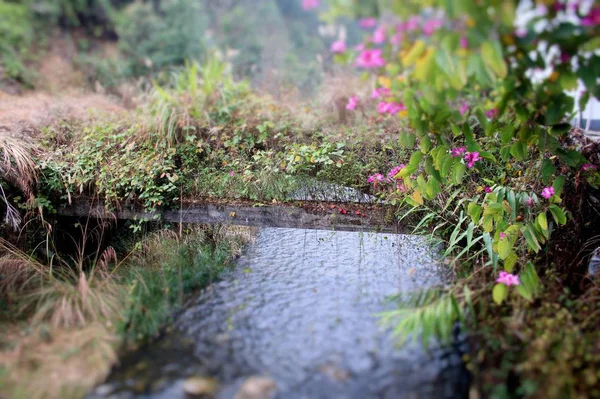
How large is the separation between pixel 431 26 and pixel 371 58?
A: 30 centimetres

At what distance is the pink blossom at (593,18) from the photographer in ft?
5.59

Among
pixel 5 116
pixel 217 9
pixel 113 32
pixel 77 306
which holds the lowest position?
pixel 77 306

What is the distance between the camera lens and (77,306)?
8.41ft

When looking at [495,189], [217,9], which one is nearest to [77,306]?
[495,189]

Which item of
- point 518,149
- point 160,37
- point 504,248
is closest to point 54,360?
point 504,248

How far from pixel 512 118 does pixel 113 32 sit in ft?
33.4

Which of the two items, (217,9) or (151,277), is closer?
(151,277)

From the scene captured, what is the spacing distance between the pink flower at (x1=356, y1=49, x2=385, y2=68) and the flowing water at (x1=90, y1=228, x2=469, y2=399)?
1412 mm

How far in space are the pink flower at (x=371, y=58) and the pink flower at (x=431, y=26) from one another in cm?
23

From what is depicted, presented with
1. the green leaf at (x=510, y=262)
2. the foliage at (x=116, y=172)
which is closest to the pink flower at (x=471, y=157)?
the green leaf at (x=510, y=262)

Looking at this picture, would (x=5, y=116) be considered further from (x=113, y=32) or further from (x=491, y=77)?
(x=113, y=32)

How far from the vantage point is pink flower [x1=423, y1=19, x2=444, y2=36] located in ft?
6.12

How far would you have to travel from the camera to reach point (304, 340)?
2361 mm

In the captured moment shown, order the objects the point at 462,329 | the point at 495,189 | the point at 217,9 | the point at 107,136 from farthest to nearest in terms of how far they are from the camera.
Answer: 1. the point at 217,9
2. the point at 107,136
3. the point at 495,189
4. the point at 462,329
